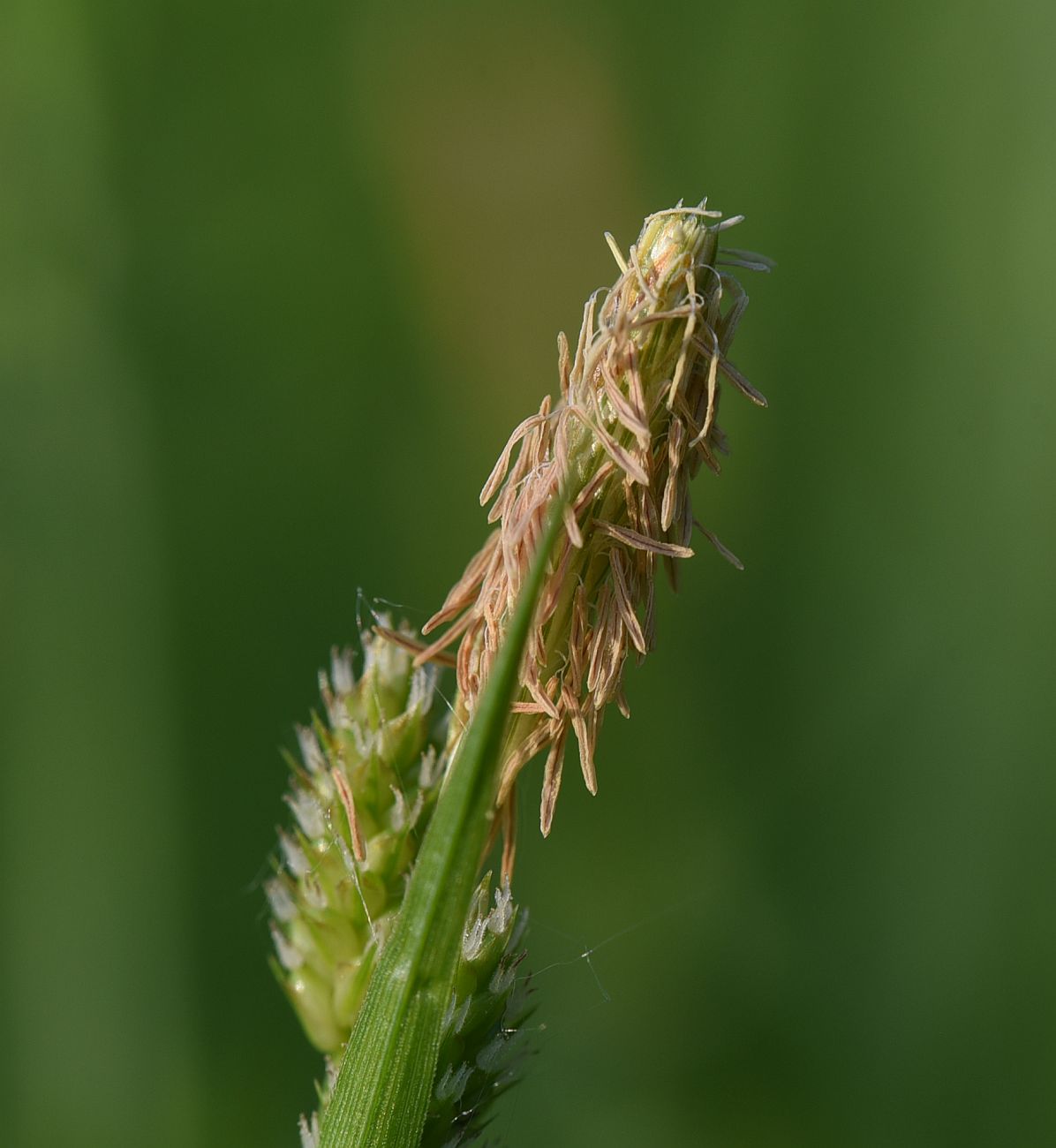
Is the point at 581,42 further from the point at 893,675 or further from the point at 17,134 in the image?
the point at 893,675

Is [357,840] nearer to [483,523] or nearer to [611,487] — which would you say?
[611,487]

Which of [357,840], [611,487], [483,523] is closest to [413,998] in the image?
[357,840]

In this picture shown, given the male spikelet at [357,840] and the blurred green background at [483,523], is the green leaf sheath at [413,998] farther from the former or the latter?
the blurred green background at [483,523]

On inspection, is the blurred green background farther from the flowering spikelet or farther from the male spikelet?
the flowering spikelet

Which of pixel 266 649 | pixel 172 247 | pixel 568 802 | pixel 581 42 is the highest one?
pixel 581 42

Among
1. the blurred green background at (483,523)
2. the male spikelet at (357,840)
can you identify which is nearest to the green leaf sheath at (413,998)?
the male spikelet at (357,840)

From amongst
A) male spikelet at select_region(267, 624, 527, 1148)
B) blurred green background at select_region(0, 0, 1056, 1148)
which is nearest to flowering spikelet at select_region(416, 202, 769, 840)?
male spikelet at select_region(267, 624, 527, 1148)

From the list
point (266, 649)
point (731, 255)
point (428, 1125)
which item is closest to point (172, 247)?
point (266, 649)
